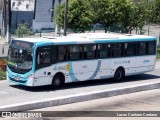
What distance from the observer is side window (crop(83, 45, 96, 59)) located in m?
23.1

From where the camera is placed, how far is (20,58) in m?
21.1

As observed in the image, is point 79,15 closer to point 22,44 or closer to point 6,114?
point 22,44

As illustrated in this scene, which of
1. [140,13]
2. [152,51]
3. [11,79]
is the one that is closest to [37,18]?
[140,13]

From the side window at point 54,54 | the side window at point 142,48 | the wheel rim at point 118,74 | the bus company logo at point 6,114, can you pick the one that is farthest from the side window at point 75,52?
the bus company logo at point 6,114

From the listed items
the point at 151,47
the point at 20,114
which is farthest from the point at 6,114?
the point at 151,47

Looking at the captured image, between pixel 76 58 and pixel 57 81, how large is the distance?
5.16 ft

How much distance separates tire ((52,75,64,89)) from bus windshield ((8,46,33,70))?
1.70 metres

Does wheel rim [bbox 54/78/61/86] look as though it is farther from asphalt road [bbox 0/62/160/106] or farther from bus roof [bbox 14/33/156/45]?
bus roof [bbox 14/33/156/45]

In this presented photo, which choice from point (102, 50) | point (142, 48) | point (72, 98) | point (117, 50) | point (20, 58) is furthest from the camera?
point (142, 48)

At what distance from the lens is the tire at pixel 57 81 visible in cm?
2183

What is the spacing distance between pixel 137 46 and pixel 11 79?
26.5 feet

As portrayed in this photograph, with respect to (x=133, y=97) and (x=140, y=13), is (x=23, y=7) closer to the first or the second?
(x=140, y=13)

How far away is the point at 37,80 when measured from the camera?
68.3 ft

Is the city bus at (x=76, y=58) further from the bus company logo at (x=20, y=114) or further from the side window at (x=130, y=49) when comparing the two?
the bus company logo at (x=20, y=114)
